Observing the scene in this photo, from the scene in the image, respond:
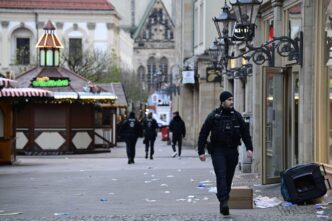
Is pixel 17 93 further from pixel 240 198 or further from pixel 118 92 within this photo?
pixel 118 92

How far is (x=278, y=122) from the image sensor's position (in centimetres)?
1825

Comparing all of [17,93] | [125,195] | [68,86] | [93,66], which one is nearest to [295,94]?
[125,195]

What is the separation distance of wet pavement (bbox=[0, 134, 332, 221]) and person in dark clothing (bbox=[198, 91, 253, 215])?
439 mm

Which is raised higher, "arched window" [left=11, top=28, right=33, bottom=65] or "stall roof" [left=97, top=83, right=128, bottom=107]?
"arched window" [left=11, top=28, right=33, bottom=65]

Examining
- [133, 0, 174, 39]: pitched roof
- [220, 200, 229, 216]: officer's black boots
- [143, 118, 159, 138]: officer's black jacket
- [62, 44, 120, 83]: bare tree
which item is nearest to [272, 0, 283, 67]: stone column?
[220, 200, 229, 216]: officer's black boots

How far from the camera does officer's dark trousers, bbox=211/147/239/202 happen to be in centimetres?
1271

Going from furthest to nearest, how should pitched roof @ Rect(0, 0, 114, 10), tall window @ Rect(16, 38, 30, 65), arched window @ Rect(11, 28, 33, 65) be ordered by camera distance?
1. pitched roof @ Rect(0, 0, 114, 10)
2. arched window @ Rect(11, 28, 33, 65)
3. tall window @ Rect(16, 38, 30, 65)

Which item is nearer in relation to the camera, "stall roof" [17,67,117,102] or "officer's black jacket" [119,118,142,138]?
"officer's black jacket" [119,118,142,138]

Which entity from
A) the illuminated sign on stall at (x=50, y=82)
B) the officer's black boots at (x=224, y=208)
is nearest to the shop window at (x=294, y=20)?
the officer's black boots at (x=224, y=208)

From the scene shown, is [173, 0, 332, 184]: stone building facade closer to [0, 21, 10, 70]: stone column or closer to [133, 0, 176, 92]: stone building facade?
[0, 21, 10, 70]: stone column

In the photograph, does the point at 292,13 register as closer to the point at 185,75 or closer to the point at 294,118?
the point at 294,118

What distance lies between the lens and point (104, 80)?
67.4 m

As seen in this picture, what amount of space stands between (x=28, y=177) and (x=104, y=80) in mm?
44812

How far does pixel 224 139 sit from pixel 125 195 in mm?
4592
